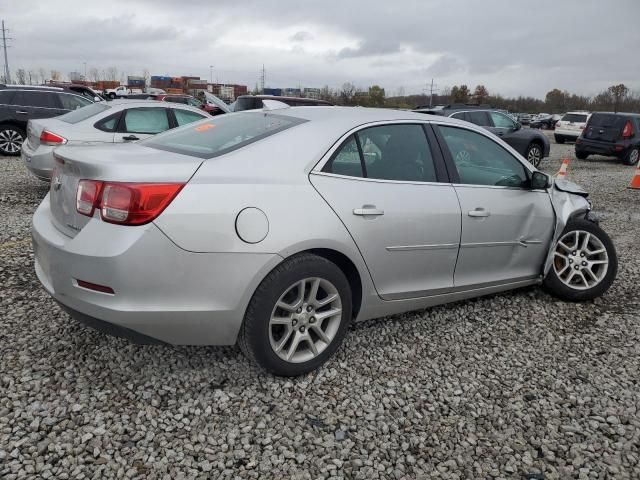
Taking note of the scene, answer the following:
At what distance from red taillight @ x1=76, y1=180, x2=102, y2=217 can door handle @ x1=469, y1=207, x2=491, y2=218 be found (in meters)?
2.28

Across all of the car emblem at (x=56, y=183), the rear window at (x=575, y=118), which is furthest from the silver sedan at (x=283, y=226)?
the rear window at (x=575, y=118)

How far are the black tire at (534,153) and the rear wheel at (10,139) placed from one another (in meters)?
12.9

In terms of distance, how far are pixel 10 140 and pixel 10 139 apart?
0.07 ft

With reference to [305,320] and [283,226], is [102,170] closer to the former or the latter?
[283,226]

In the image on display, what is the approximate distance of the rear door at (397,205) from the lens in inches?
115

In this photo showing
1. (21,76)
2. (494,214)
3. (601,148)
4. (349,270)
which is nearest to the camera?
(349,270)

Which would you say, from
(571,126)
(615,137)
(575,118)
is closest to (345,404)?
(615,137)

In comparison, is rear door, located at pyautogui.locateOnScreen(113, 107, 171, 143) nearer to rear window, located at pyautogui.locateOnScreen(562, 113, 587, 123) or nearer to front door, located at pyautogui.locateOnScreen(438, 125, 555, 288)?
front door, located at pyautogui.locateOnScreen(438, 125, 555, 288)

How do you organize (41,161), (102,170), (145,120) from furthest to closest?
(145,120) → (41,161) → (102,170)

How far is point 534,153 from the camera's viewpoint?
1480 cm

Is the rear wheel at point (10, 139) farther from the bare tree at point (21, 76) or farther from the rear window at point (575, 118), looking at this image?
the bare tree at point (21, 76)

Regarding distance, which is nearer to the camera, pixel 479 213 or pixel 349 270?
pixel 349 270

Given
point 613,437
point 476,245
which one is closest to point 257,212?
point 476,245

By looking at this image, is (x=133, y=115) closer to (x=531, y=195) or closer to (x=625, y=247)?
(x=531, y=195)
